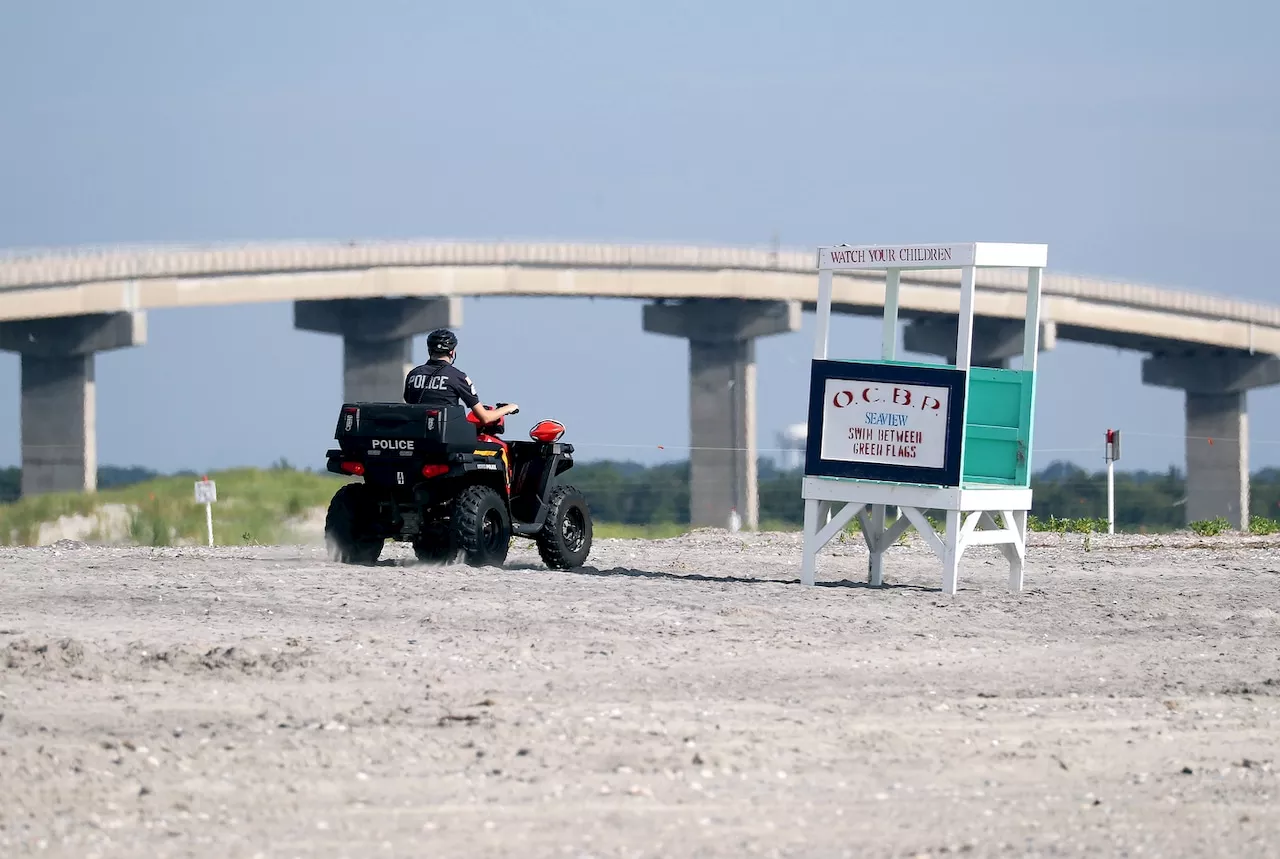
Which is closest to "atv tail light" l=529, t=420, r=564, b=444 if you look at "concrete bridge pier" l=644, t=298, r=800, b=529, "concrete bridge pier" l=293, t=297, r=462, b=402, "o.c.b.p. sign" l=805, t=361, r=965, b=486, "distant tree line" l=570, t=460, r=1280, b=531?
"o.c.b.p. sign" l=805, t=361, r=965, b=486

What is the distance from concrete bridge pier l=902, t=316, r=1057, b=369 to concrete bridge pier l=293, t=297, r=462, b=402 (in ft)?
57.9

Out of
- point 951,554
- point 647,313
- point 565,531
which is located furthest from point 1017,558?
point 647,313

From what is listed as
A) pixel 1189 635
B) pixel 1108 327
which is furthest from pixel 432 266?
pixel 1189 635

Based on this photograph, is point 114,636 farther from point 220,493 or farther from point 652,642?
point 220,493

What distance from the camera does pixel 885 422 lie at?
589 inches

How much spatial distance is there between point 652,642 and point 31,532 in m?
19.1

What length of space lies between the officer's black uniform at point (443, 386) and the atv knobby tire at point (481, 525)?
0.71m

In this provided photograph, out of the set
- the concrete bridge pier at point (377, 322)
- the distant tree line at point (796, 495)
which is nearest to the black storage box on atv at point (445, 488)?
the distant tree line at point (796, 495)

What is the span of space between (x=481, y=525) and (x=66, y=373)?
132 ft

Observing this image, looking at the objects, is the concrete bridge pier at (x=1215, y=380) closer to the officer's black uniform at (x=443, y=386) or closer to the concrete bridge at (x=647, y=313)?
the concrete bridge at (x=647, y=313)

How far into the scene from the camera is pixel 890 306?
15.7 m

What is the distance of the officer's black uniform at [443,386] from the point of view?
15109 millimetres

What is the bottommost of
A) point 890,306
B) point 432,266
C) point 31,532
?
point 31,532

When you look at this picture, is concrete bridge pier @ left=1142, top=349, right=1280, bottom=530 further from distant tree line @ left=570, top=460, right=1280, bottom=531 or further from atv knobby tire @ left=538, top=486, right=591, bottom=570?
atv knobby tire @ left=538, top=486, right=591, bottom=570
